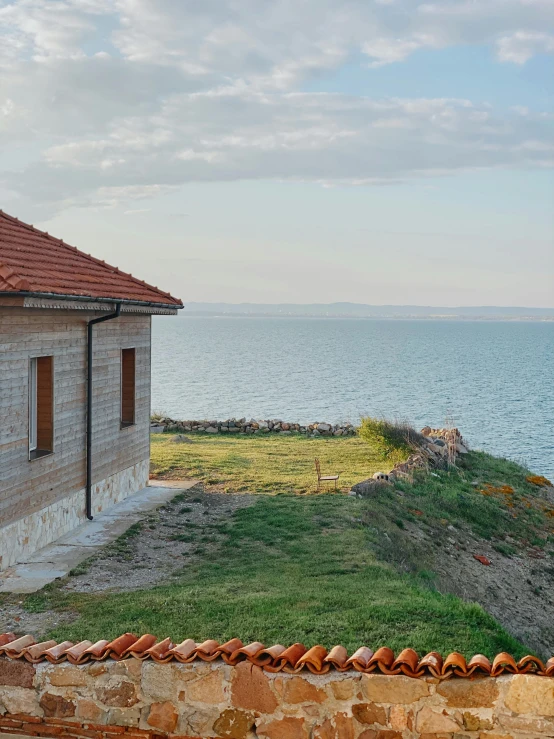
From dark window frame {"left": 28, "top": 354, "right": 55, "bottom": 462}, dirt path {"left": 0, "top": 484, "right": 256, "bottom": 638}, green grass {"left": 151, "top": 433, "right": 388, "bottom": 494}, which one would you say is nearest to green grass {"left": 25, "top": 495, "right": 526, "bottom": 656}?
dirt path {"left": 0, "top": 484, "right": 256, "bottom": 638}

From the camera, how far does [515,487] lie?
72.4ft

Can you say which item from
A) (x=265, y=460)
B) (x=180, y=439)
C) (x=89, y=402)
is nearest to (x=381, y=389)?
(x=180, y=439)

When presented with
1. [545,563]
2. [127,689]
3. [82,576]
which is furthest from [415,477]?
[127,689]

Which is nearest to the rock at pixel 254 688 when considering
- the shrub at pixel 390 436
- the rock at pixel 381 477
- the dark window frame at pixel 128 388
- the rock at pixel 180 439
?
the dark window frame at pixel 128 388

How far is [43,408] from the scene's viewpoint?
469 inches

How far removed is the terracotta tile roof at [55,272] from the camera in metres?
10.4

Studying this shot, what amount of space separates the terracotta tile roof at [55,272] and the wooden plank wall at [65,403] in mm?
485

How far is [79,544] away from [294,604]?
4.62 m

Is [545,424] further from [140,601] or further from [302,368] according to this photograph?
[302,368]

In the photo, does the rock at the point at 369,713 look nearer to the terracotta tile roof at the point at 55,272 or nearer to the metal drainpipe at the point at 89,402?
the terracotta tile roof at the point at 55,272

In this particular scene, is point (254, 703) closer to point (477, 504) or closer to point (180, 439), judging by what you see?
point (477, 504)

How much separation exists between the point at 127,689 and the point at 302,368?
8450 cm

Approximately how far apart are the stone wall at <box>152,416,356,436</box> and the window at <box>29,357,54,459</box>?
1474 cm

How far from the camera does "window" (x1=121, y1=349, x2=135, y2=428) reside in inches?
607
